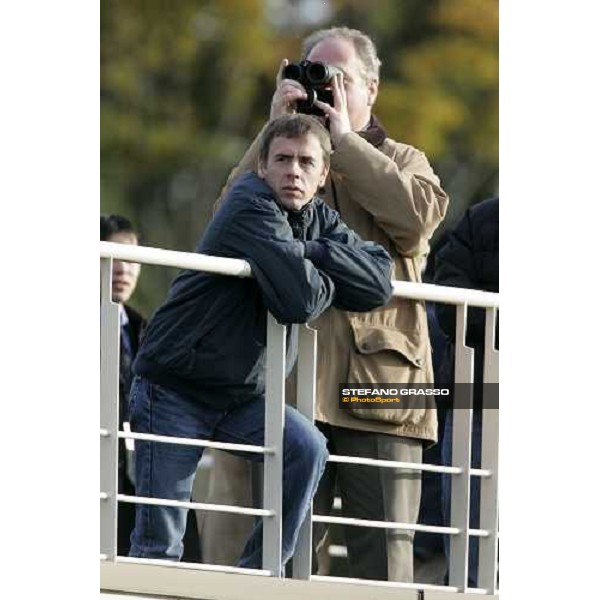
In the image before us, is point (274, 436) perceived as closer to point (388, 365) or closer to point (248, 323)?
point (248, 323)

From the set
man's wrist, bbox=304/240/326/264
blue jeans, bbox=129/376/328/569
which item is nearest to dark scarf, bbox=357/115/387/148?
man's wrist, bbox=304/240/326/264

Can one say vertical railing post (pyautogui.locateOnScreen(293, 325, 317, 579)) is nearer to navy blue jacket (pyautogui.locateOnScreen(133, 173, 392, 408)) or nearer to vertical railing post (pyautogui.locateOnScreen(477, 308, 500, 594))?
navy blue jacket (pyautogui.locateOnScreen(133, 173, 392, 408))

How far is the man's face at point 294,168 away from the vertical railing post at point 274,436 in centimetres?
29

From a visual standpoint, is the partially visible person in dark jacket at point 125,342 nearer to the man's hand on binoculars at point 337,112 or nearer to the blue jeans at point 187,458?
the blue jeans at point 187,458

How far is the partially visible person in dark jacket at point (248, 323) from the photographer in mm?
6832

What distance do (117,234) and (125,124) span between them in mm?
311

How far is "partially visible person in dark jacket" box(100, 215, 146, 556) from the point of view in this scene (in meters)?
7.48

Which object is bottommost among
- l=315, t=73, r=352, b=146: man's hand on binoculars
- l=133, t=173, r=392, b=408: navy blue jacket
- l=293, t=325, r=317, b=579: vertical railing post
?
l=293, t=325, r=317, b=579: vertical railing post

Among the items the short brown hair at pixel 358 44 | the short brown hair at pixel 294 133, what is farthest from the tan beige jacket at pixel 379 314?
the short brown hair at pixel 358 44

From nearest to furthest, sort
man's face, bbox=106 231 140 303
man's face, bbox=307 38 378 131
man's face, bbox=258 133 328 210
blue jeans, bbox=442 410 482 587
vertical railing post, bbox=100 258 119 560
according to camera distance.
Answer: vertical railing post, bbox=100 258 119 560 → man's face, bbox=258 133 328 210 → man's face, bbox=307 38 378 131 → blue jeans, bbox=442 410 482 587 → man's face, bbox=106 231 140 303

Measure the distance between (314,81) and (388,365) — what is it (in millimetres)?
713

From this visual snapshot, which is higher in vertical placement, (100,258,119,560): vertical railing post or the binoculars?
the binoculars

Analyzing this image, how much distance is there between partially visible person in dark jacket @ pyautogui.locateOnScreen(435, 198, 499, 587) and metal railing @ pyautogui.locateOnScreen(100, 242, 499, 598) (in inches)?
1.0
